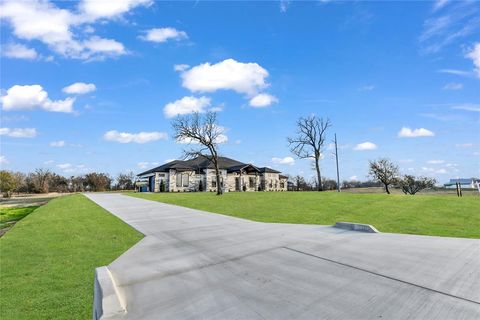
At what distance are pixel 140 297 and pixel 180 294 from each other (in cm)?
56

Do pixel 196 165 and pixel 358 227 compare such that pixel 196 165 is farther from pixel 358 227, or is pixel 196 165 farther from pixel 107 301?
pixel 107 301

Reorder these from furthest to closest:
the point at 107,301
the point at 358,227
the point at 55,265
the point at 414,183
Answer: the point at 414,183 < the point at 358,227 < the point at 55,265 < the point at 107,301

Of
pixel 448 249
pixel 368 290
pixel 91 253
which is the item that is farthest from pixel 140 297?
pixel 448 249

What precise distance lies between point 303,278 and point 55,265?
505cm

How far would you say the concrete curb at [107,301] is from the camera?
343 cm

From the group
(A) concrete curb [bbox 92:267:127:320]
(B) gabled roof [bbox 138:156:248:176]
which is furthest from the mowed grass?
(B) gabled roof [bbox 138:156:248:176]

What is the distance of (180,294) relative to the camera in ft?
13.0

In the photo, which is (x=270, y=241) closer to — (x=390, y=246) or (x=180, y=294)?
(x=390, y=246)

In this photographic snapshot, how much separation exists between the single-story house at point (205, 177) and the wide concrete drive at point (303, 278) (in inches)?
1341

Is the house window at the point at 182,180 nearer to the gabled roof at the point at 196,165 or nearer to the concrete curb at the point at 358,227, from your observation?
the gabled roof at the point at 196,165

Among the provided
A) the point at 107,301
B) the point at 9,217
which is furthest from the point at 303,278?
the point at 9,217

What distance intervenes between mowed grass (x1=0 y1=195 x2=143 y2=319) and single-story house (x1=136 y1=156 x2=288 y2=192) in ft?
100

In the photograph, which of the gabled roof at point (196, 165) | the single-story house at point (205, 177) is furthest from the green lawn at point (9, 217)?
the gabled roof at point (196, 165)

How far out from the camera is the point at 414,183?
139ft
